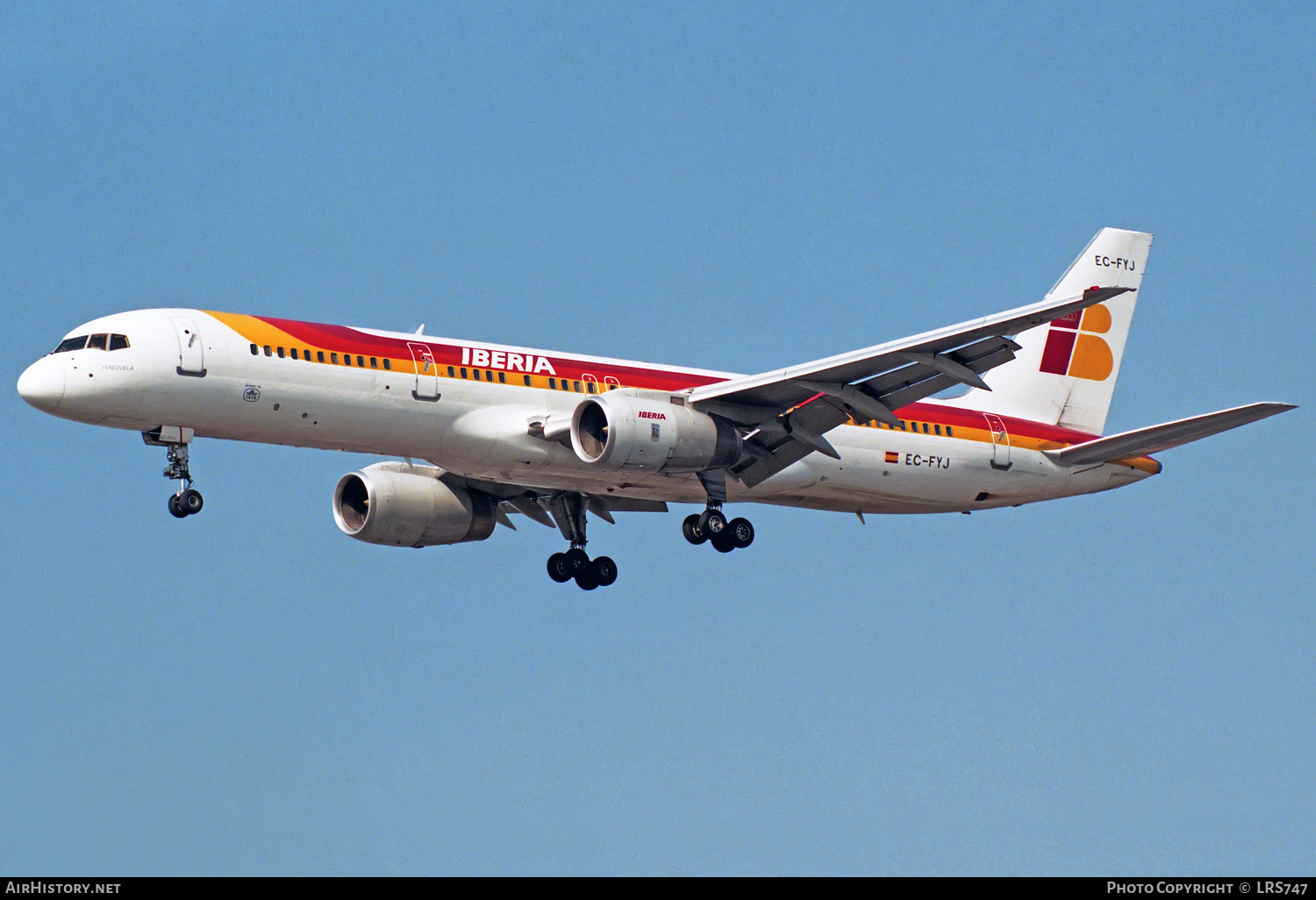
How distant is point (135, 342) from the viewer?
37219 mm

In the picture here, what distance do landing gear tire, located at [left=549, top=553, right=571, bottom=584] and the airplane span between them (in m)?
0.06

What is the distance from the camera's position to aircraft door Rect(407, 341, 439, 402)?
39062 mm

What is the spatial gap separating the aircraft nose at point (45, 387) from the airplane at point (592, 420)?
0.04m

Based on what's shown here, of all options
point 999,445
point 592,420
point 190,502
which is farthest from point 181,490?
point 999,445

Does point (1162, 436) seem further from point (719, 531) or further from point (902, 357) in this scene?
point (719, 531)

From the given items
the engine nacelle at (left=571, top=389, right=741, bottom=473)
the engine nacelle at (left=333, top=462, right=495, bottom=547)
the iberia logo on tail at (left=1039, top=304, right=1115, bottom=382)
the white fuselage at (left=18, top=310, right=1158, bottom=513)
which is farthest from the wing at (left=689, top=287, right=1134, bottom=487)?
the iberia logo on tail at (left=1039, top=304, right=1115, bottom=382)

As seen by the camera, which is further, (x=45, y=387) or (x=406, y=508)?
(x=406, y=508)

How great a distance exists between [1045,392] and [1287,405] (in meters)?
11.4

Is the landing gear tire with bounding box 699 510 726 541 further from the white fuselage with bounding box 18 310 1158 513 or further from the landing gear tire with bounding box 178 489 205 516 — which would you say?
the landing gear tire with bounding box 178 489 205 516

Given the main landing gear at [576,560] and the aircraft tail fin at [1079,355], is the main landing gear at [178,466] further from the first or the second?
the aircraft tail fin at [1079,355]

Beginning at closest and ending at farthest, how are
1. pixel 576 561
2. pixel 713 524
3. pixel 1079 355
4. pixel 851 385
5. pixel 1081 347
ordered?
1. pixel 851 385
2. pixel 713 524
3. pixel 576 561
4. pixel 1079 355
5. pixel 1081 347

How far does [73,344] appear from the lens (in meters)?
37.6

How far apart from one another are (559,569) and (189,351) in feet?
41.9
